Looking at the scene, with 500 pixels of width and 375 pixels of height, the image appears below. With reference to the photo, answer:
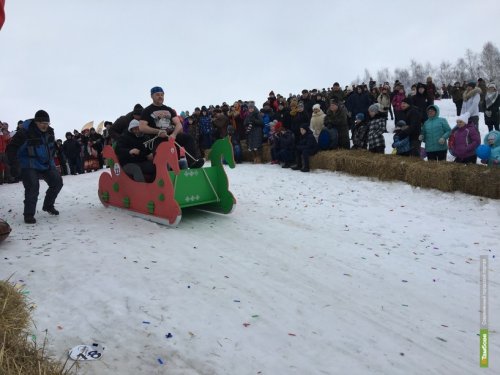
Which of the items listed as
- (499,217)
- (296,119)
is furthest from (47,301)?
(296,119)

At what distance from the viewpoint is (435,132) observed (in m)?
9.09

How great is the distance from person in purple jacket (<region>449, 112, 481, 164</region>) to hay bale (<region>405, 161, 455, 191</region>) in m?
0.59

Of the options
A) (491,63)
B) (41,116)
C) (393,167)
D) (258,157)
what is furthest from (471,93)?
(491,63)

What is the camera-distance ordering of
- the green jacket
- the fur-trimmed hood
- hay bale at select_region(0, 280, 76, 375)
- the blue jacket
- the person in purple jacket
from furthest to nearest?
the fur-trimmed hood → the green jacket → the person in purple jacket → the blue jacket → hay bale at select_region(0, 280, 76, 375)

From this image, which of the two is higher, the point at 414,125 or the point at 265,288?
the point at 414,125

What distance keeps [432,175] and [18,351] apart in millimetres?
7840

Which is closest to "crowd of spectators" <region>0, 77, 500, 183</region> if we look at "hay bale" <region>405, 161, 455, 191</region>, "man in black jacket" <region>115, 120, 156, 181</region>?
"man in black jacket" <region>115, 120, 156, 181</region>

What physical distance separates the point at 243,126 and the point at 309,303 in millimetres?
12005

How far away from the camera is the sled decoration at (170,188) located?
5766 mm

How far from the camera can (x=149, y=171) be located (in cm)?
646

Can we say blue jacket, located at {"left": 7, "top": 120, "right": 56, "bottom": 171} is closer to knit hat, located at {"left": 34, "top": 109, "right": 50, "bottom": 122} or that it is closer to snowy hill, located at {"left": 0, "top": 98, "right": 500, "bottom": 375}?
knit hat, located at {"left": 34, "top": 109, "right": 50, "bottom": 122}

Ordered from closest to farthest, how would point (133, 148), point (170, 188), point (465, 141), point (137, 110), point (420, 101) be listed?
point (170, 188) → point (133, 148) → point (137, 110) → point (465, 141) → point (420, 101)

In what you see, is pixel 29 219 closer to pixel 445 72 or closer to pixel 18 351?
pixel 18 351

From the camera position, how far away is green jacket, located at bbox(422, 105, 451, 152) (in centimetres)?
895
